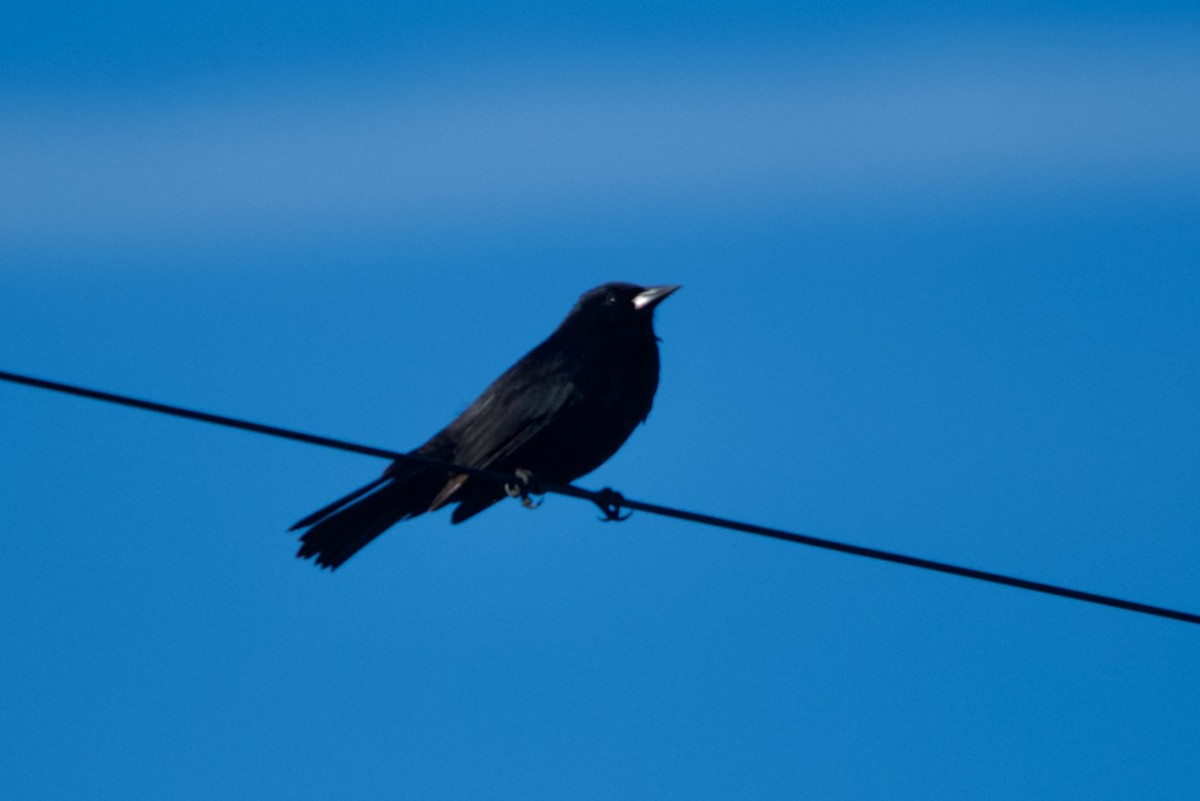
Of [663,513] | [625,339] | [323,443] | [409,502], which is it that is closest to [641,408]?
[625,339]

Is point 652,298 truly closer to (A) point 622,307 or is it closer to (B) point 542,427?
(A) point 622,307

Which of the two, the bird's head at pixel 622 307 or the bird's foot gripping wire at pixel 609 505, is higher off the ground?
the bird's head at pixel 622 307

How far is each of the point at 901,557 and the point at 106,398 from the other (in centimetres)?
237

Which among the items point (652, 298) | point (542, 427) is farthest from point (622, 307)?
point (542, 427)

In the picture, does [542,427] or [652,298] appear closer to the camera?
[542,427]

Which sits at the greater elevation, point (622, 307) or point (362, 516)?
point (622, 307)

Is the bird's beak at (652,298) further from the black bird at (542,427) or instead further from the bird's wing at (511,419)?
the bird's wing at (511,419)

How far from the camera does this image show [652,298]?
8938mm

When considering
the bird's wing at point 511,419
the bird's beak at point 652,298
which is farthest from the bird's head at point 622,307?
the bird's wing at point 511,419

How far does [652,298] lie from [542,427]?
960mm

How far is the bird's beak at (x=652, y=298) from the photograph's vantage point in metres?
8.91

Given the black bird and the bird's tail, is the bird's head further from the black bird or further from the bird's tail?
the bird's tail

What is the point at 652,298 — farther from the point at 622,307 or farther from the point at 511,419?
the point at 511,419

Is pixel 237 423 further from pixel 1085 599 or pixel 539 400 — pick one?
pixel 539 400
